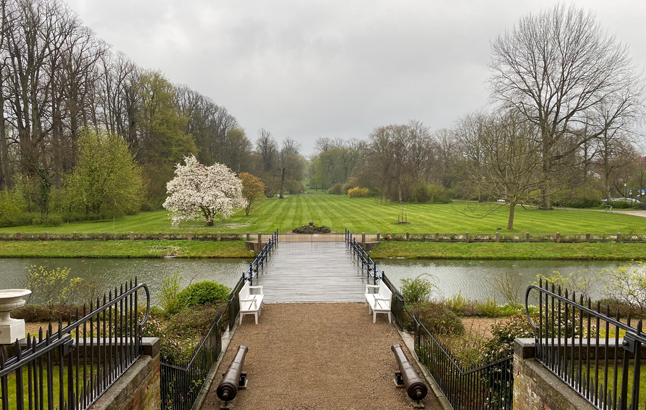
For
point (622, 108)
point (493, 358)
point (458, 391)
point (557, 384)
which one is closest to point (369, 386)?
point (458, 391)

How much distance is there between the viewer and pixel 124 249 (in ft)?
78.1

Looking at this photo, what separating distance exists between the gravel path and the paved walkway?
1.53 m

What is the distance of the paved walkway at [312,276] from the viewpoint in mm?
13029

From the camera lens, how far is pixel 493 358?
21.3 feet

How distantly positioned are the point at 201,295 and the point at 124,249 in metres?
15.1

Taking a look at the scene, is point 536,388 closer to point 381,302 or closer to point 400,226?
point 381,302

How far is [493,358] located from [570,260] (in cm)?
2018

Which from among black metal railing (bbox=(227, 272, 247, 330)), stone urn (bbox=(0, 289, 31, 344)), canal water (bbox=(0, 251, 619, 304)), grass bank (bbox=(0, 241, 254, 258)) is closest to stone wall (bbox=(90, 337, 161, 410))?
stone urn (bbox=(0, 289, 31, 344))

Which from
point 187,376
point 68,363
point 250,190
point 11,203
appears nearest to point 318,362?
point 187,376

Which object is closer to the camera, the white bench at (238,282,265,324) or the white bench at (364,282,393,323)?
the white bench at (238,282,265,324)

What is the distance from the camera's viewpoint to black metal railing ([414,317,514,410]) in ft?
19.0

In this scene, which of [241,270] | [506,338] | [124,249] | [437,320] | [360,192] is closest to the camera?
[506,338]

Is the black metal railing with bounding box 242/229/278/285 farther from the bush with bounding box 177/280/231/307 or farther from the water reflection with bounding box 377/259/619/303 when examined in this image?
the water reflection with bounding box 377/259/619/303

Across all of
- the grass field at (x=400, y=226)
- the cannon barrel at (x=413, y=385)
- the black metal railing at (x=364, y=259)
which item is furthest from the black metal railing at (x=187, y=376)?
the grass field at (x=400, y=226)
